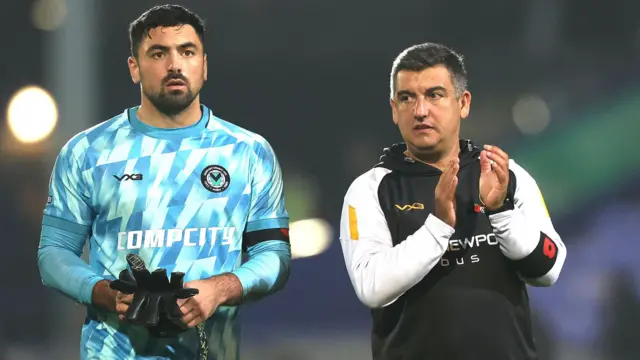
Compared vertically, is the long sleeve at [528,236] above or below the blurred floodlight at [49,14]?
below

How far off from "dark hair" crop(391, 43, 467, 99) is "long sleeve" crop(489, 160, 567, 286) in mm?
296

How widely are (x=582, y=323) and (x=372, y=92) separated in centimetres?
173

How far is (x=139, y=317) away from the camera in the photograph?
2516 mm

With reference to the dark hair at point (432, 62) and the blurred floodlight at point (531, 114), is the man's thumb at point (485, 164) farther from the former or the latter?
the blurred floodlight at point (531, 114)

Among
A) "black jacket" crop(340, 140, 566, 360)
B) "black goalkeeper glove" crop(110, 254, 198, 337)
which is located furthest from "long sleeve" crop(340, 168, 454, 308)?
"black goalkeeper glove" crop(110, 254, 198, 337)

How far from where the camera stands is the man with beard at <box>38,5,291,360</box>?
2.77 m

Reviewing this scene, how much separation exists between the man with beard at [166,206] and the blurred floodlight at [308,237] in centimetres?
252

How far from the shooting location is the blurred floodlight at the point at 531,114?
227 inches

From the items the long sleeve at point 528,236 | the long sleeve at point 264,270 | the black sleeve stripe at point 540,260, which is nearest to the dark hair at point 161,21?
the long sleeve at point 264,270

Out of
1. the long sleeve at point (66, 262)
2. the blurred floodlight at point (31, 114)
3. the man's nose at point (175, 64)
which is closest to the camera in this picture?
the long sleeve at point (66, 262)

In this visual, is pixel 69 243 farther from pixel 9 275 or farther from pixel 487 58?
pixel 487 58

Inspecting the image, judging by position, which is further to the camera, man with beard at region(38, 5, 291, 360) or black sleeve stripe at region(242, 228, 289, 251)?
black sleeve stripe at region(242, 228, 289, 251)

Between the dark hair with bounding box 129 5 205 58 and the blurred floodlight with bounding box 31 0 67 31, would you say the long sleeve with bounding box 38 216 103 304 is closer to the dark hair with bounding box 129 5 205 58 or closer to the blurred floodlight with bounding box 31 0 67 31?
the dark hair with bounding box 129 5 205 58

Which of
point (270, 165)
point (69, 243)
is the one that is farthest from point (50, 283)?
point (270, 165)
